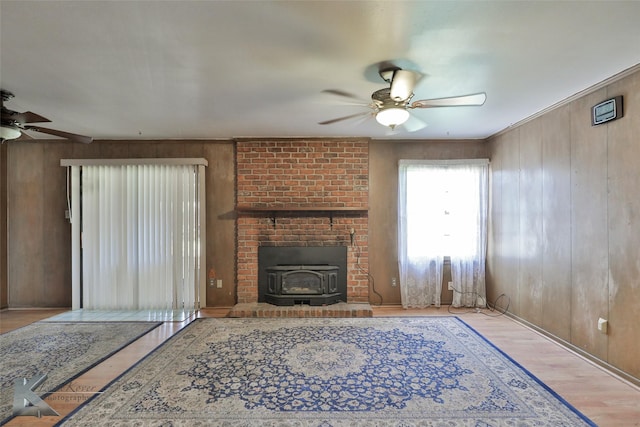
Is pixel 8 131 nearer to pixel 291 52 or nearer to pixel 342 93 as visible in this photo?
pixel 291 52

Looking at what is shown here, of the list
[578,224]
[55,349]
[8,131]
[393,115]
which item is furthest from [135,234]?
[578,224]

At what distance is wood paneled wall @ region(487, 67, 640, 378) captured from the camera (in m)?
2.51

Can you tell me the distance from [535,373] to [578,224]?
4.57ft

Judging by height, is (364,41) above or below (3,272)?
above

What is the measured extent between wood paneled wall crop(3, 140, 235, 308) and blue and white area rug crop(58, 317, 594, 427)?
4.82ft

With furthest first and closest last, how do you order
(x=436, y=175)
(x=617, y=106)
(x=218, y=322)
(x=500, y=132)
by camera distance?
(x=436, y=175) < (x=500, y=132) < (x=218, y=322) < (x=617, y=106)

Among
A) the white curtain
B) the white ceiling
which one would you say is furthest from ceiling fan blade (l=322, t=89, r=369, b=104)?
the white curtain

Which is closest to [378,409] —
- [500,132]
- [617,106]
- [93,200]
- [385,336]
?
[385,336]

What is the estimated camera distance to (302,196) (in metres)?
4.52

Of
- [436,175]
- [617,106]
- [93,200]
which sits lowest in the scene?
[93,200]

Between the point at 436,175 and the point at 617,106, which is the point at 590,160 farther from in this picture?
the point at 436,175

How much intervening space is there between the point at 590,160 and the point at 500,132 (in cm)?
155

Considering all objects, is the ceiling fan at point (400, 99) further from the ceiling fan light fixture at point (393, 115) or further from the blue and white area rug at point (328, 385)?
the blue and white area rug at point (328, 385)

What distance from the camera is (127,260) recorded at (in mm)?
4496
